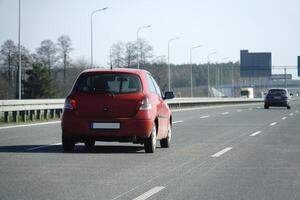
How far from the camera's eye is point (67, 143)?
13578 mm

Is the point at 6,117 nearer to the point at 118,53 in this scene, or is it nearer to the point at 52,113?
the point at 52,113

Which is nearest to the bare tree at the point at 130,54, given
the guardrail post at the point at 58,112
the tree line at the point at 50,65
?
the tree line at the point at 50,65

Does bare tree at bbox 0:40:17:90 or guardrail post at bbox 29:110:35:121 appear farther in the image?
bare tree at bbox 0:40:17:90

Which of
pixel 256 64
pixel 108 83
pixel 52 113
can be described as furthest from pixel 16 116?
pixel 256 64

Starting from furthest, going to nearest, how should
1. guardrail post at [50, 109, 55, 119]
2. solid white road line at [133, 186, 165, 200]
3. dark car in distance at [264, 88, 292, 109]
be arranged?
dark car in distance at [264, 88, 292, 109]
guardrail post at [50, 109, 55, 119]
solid white road line at [133, 186, 165, 200]

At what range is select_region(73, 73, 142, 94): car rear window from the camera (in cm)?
1350

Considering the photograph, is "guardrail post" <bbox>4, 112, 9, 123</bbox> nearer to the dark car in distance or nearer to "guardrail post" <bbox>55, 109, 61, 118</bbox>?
"guardrail post" <bbox>55, 109, 61, 118</bbox>

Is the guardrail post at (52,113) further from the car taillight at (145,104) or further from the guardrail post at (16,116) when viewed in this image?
the car taillight at (145,104)

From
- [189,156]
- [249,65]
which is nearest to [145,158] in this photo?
[189,156]

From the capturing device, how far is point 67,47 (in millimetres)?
124562

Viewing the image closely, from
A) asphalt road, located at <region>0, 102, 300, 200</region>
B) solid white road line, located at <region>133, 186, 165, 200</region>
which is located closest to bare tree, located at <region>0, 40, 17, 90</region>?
asphalt road, located at <region>0, 102, 300, 200</region>

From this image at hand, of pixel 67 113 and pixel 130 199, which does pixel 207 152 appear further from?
pixel 130 199

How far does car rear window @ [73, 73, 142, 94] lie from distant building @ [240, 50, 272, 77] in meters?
84.0

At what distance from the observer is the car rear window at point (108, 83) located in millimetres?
13500
